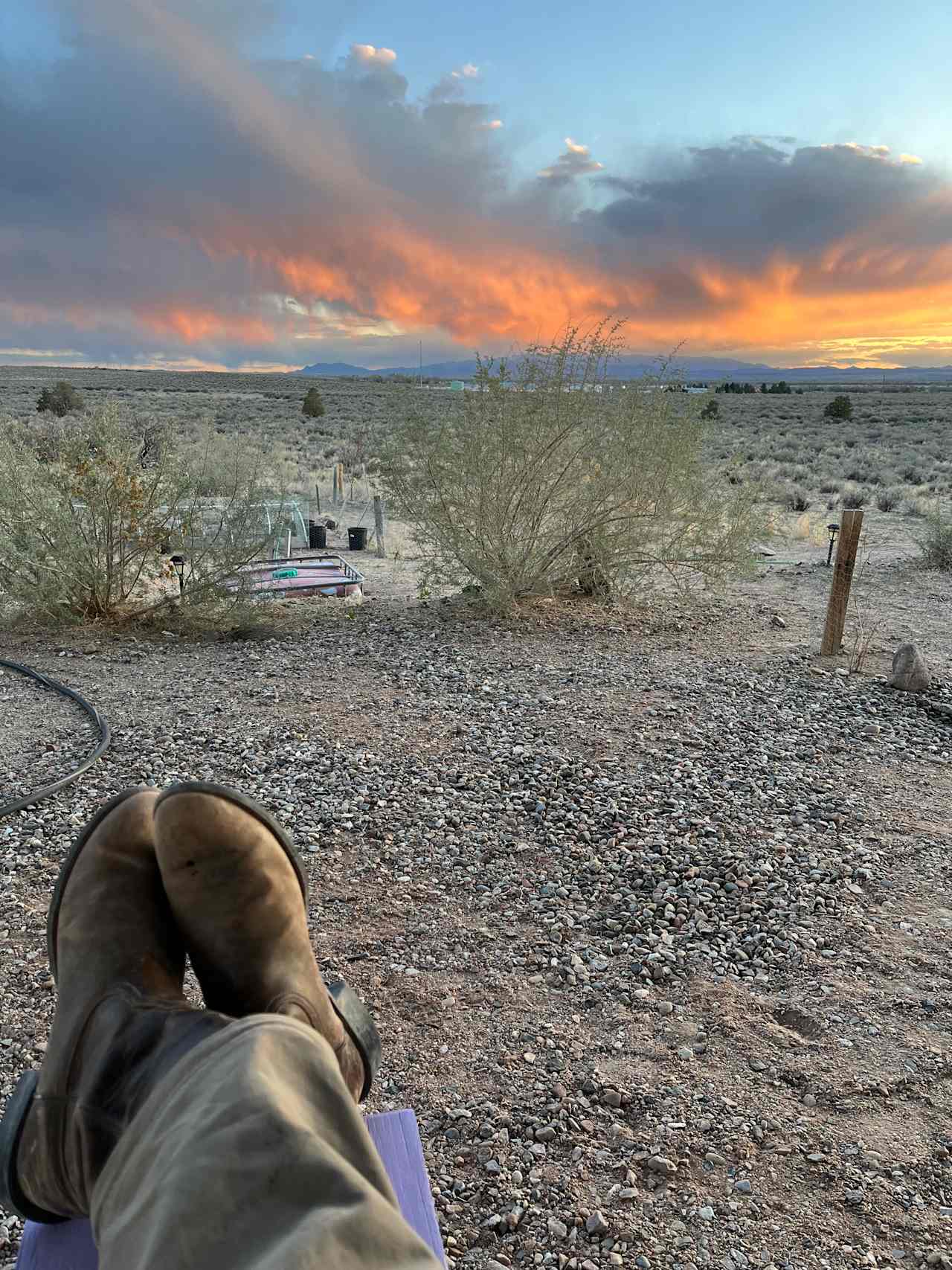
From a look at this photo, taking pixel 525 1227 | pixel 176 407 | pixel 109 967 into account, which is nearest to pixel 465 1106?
pixel 525 1227

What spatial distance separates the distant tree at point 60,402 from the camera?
27016 millimetres

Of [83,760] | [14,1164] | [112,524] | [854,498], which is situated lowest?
[854,498]

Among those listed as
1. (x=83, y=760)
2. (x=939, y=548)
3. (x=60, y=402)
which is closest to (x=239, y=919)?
(x=83, y=760)

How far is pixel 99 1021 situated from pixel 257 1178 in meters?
0.59

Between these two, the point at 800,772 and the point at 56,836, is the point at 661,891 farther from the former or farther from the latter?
the point at 56,836

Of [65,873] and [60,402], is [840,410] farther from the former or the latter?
[65,873]

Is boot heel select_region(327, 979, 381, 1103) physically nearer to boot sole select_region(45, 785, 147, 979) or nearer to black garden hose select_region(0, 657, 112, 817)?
boot sole select_region(45, 785, 147, 979)

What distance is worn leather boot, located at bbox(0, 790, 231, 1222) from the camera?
121 cm

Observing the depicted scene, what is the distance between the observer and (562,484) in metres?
7.18

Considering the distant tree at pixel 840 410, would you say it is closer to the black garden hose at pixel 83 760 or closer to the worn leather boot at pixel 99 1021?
the black garden hose at pixel 83 760

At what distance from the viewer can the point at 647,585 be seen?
775 centimetres

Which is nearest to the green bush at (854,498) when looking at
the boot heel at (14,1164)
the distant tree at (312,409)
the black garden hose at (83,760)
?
the black garden hose at (83,760)

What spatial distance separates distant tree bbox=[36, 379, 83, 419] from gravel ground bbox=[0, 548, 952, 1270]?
→ 24.6 meters

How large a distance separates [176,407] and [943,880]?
119 ft
